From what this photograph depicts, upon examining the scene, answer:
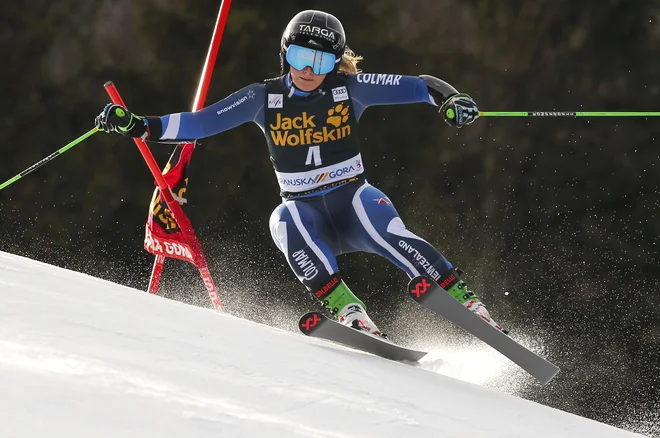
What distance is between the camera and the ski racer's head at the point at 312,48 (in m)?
3.40

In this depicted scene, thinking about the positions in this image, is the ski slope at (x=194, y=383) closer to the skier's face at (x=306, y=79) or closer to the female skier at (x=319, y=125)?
the female skier at (x=319, y=125)

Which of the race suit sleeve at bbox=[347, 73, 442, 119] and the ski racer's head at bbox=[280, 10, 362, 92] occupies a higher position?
the ski racer's head at bbox=[280, 10, 362, 92]

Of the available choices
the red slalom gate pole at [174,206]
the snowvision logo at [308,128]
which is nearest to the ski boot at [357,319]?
the snowvision logo at [308,128]

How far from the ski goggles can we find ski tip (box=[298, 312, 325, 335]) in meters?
1.01

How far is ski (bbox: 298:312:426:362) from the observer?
2.93 meters

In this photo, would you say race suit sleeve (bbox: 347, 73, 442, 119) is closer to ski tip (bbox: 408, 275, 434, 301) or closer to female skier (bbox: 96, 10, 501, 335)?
female skier (bbox: 96, 10, 501, 335)

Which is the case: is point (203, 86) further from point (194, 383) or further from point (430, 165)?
point (430, 165)

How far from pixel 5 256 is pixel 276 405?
199 cm

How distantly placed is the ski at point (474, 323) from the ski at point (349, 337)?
9.0 inches

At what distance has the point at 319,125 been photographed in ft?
11.3

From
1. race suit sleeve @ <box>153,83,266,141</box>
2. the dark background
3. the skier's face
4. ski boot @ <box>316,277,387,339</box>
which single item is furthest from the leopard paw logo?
the dark background

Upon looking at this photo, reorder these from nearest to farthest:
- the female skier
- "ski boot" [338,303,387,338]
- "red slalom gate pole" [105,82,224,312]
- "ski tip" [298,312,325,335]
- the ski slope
Result: the ski slope < "ski tip" [298,312,325,335] < "ski boot" [338,303,387,338] < the female skier < "red slalom gate pole" [105,82,224,312]

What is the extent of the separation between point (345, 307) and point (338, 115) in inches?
30.7

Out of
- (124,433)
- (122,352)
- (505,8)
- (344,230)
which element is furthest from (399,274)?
(124,433)
